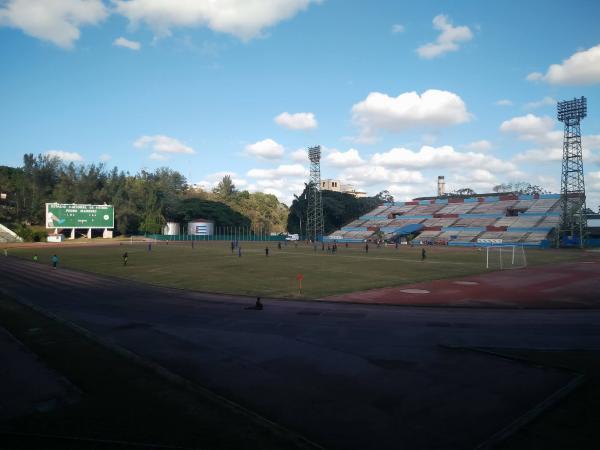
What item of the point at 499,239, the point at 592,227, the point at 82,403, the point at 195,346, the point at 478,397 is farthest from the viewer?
the point at 592,227

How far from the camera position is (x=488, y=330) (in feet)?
53.8

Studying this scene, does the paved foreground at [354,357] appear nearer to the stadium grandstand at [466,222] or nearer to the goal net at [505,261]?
the goal net at [505,261]

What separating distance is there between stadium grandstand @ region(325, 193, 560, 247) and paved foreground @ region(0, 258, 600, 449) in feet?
236

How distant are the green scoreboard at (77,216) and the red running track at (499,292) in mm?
93796

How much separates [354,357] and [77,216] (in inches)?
4109

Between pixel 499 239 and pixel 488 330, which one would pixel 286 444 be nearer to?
pixel 488 330

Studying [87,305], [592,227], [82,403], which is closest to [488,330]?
[82,403]

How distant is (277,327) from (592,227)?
10359 centimetres

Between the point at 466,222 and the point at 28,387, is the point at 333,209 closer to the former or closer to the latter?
the point at 466,222

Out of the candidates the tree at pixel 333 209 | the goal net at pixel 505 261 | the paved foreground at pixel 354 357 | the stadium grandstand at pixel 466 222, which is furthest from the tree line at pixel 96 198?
the paved foreground at pixel 354 357

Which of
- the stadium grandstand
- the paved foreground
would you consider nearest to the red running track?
the paved foreground

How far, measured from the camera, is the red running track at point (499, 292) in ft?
73.9

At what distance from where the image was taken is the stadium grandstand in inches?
3410

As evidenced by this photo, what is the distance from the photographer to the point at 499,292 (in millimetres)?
26000
